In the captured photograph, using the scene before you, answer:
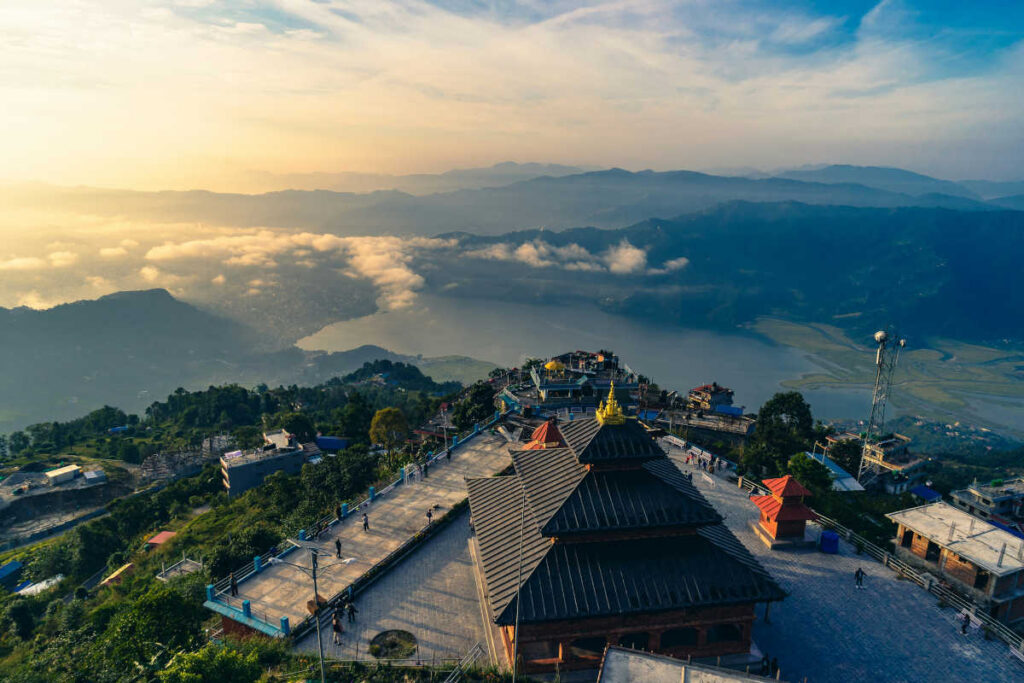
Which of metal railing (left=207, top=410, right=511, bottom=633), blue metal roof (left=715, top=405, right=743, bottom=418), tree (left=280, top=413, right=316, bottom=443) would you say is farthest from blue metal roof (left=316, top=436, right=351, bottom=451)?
blue metal roof (left=715, top=405, right=743, bottom=418)

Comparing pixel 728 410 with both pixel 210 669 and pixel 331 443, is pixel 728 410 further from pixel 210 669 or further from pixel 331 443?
pixel 210 669

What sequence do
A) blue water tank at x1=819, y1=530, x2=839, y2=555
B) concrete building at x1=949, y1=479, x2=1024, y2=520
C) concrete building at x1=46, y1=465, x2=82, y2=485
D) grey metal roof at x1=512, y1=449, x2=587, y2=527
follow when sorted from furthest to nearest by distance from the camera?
concrete building at x1=46, y1=465, x2=82, y2=485 < concrete building at x1=949, y1=479, x2=1024, y2=520 < blue water tank at x1=819, y1=530, x2=839, y2=555 < grey metal roof at x1=512, y1=449, x2=587, y2=527

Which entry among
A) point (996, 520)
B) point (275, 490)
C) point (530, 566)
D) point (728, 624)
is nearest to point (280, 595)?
point (530, 566)

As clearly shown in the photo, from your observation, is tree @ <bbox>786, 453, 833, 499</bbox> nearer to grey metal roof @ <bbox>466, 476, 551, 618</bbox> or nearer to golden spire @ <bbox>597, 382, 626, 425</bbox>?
golden spire @ <bbox>597, 382, 626, 425</bbox>

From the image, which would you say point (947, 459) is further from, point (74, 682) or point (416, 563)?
point (74, 682)

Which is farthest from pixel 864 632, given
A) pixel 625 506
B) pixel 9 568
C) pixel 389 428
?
pixel 9 568

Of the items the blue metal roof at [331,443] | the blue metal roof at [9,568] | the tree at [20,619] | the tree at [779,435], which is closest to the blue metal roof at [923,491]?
the tree at [779,435]

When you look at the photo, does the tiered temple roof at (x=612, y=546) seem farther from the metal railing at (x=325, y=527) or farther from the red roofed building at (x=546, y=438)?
the red roofed building at (x=546, y=438)
